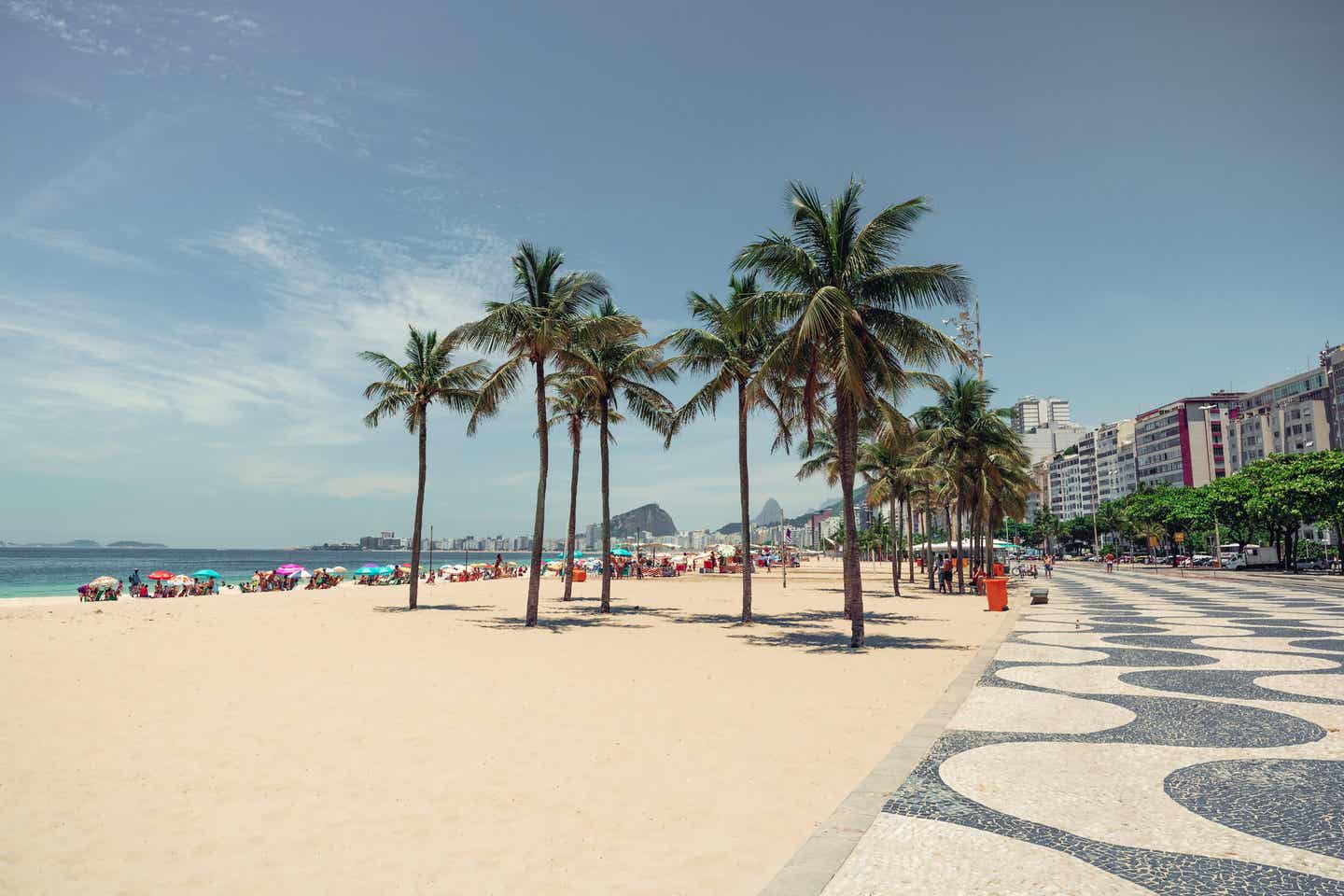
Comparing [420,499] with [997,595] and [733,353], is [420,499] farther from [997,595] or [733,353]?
[997,595]

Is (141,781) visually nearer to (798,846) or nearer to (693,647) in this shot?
(798,846)

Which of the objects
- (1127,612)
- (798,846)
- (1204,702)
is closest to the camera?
(798,846)

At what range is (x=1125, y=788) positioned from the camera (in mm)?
6277

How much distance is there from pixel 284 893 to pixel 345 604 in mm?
26420

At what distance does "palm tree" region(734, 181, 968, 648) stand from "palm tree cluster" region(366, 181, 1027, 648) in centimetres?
3

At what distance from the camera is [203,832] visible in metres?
5.56

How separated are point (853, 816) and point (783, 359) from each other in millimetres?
12538

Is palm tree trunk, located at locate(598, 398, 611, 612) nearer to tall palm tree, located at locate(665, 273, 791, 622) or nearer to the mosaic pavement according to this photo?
tall palm tree, located at locate(665, 273, 791, 622)

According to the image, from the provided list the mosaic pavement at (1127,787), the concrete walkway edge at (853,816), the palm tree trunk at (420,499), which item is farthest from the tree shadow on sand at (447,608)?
the concrete walkway edge at (853,816)

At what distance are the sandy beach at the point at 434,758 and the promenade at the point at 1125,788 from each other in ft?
2.60

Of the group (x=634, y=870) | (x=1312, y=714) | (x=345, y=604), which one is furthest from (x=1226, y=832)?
(x=345, y=604)

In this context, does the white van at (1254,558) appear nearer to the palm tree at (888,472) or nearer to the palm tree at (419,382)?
the palm tree at (888,472)

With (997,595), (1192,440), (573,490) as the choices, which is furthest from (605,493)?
(1192,440)

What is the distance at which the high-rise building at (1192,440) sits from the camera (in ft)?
406
